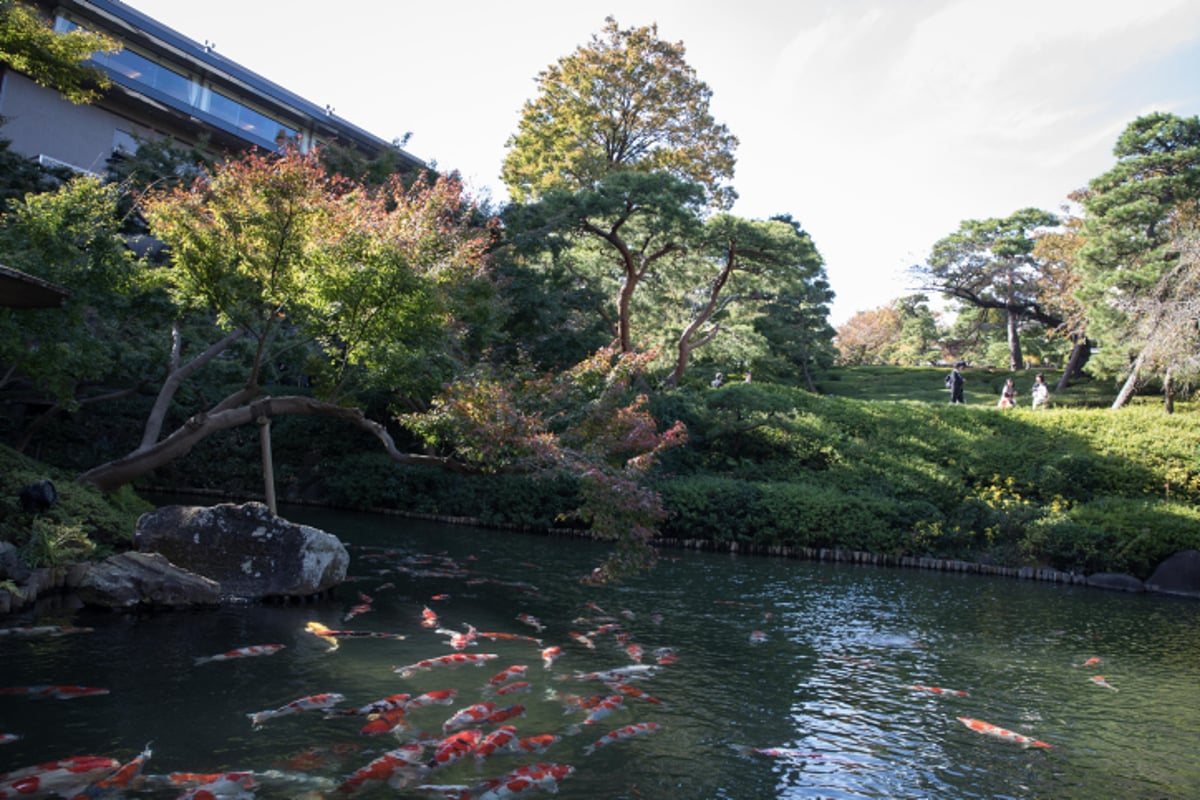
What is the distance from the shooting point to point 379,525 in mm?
18578

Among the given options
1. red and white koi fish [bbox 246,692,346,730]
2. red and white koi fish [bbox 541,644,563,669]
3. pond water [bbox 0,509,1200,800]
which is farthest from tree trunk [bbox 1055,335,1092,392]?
red and white koi fish [bbox 246,692,346,730]

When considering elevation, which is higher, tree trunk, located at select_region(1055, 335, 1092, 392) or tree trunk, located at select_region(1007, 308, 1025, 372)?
tree trunk, located at select_region(1007, 308, 1025, 372)

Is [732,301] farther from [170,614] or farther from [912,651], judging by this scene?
[170,614]

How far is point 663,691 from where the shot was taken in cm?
711

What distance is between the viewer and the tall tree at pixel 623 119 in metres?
30.3

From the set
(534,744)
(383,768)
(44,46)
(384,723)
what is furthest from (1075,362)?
(44,46)

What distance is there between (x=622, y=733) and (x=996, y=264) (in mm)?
37552

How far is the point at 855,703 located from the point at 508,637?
3.71 metres

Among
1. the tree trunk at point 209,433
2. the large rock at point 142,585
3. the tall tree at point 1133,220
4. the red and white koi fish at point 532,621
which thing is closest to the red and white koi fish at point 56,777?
the large rock at point 142,585

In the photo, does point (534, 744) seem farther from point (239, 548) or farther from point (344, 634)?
point (239, 548)

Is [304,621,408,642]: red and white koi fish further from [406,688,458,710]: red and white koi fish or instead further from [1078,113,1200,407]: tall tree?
[1078,113,1200,407]: tall tree

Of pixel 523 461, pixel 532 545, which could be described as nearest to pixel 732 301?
pixel 532 545

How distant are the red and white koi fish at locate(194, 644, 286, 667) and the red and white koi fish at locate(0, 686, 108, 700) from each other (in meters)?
1.03

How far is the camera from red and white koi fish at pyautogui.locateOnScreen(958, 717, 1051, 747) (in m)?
6.39
